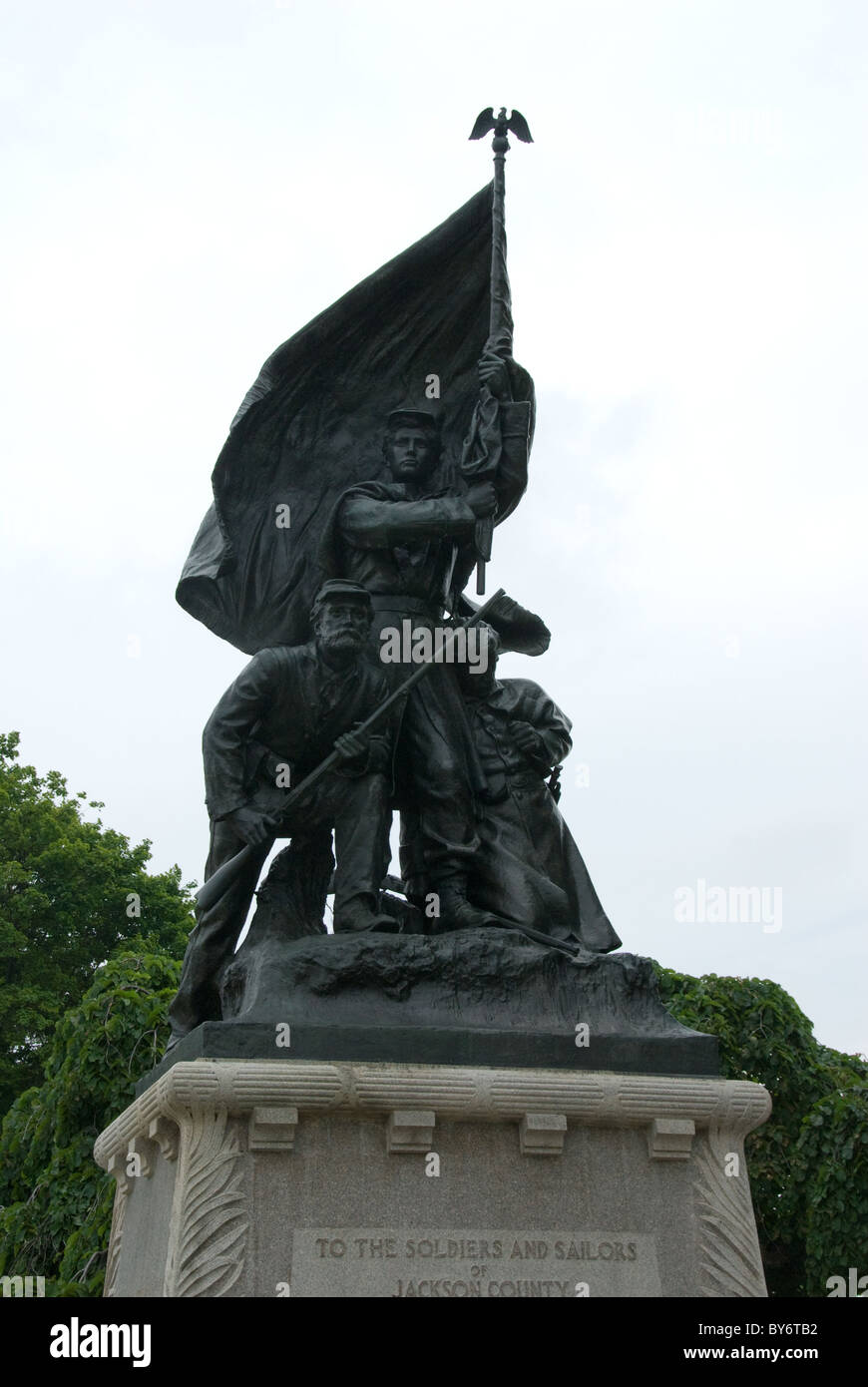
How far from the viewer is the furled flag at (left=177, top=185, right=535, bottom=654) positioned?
25.4 feet

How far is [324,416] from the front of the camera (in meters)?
8.06

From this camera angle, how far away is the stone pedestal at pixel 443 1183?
560 centimetres

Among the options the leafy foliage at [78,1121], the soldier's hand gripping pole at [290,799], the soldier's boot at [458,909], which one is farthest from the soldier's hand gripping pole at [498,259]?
the leafy foliage at [78,1121]

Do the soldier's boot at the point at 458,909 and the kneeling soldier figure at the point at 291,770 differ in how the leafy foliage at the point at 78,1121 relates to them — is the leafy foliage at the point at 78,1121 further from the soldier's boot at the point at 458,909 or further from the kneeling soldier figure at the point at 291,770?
the soldier's boot at the point at 458,909

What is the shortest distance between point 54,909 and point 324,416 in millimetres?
18180

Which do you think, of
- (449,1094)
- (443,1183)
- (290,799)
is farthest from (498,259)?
(443,1183)

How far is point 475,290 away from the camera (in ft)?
27.1

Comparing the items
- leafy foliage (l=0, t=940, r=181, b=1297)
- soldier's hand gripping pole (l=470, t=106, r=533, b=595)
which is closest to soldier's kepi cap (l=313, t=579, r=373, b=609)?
soldier's hand gripping pole (l=470, t=106, r=533, b=595)

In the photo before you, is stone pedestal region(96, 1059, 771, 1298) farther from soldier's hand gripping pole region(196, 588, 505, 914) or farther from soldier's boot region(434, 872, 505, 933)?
soldier's hand gripping pole region(196, 588, 505, 914)

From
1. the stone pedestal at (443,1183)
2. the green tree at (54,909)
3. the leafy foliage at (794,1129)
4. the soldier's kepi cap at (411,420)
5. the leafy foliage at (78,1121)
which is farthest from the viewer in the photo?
the green tree at (54,909)

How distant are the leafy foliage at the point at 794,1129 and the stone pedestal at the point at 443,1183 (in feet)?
31.9

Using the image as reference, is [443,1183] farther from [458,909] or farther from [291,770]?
[291,770]
